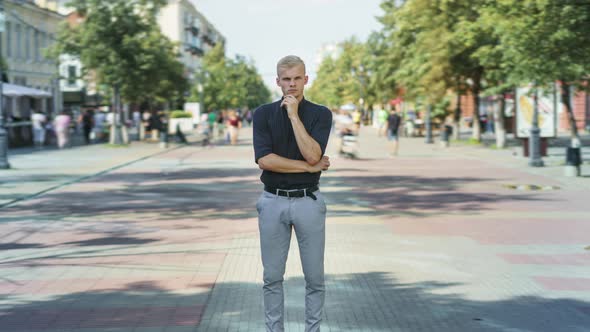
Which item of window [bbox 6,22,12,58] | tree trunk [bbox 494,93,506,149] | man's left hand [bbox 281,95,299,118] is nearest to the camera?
man's left hand [bbox 281,95,299,118]

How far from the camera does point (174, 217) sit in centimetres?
1273

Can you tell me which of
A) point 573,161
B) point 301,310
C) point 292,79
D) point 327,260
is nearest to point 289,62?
point 292,79

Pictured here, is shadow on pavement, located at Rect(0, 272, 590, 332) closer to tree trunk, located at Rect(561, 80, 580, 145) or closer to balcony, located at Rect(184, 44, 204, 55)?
tree trunk, located at Rect(561, 80, 580, 145)

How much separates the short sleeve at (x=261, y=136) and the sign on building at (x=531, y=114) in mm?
22054

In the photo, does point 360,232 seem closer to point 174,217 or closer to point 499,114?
point 174,217

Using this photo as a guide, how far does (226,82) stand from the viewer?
90.6 metres

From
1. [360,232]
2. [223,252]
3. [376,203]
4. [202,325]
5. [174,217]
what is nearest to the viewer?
[202,325]

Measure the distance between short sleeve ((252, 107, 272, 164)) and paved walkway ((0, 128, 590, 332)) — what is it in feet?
5.01

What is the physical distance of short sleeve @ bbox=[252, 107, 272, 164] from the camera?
193 inches

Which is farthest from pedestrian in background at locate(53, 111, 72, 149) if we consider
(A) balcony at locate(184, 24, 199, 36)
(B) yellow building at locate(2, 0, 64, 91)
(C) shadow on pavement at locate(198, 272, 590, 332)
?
(A) balcony at locate(184, 24, 199, 36)

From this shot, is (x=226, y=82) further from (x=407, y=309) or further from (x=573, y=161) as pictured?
(x=407, y=309)

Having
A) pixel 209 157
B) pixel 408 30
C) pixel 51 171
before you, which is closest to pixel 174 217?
pixel 51 171

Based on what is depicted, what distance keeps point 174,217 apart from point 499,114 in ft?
76.1

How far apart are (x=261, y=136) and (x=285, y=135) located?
0.45 feet
